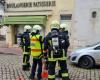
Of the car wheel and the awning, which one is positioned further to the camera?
the awning

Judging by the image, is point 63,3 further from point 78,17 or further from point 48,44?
point 48,44

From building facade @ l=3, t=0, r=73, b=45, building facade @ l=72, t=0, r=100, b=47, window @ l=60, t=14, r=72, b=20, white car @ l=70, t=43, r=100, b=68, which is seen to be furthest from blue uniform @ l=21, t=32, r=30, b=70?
window @ l=60, t=14, r=72, b=20

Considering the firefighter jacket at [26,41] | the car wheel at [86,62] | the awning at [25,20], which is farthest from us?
the awning at [25,20]

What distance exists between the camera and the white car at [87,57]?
16406 mm

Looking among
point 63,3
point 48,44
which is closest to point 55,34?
point 48,44

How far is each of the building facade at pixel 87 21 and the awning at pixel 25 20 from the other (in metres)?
3.15

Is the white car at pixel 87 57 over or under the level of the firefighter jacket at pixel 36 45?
under

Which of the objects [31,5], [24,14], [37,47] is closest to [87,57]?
[37,47]

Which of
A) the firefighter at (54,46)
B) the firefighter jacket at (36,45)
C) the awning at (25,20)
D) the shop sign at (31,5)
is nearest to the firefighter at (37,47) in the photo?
the firefighter jacket at (36,45)

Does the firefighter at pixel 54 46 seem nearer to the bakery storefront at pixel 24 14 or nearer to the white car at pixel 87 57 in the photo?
the white car at pixel 87 57

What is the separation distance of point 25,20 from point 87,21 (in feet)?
19.2

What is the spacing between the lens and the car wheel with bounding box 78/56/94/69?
16.4 m

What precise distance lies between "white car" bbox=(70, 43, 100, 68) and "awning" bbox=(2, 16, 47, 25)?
12605 mm

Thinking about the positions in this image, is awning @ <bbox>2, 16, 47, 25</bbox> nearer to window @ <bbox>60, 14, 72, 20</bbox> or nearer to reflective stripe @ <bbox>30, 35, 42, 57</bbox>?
window @ <bbox>60, 14, 72, 20</bbox>
